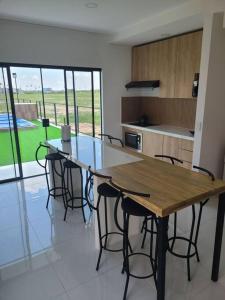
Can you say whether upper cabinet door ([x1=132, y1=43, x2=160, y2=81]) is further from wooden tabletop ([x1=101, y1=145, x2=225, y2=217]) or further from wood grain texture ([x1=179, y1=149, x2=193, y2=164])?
wooden tabletop ([x1=101, y1=145, x2=225, y2=217])

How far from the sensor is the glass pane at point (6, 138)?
396 cm

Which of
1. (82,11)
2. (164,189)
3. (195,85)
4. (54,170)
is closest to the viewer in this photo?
(164,189)

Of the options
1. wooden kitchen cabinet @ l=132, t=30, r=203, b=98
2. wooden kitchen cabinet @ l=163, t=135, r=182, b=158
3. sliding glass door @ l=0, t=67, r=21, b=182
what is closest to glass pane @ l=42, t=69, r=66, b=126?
sliding glass door @ l=0, t=67, r=21, b=182

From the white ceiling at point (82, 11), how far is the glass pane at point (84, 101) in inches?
39.9

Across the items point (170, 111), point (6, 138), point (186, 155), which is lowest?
point (186, 155)

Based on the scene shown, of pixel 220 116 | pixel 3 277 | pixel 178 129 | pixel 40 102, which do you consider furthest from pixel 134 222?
pixel 40 102

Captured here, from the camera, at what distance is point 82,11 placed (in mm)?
3270

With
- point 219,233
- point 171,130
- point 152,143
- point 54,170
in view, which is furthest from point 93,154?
point 171,130

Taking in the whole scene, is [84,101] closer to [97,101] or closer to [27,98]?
[97,101]

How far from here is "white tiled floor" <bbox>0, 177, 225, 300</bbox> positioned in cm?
193

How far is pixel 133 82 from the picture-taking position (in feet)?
16.8

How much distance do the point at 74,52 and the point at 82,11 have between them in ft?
3.91

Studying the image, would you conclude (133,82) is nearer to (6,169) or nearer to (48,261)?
(6,169)

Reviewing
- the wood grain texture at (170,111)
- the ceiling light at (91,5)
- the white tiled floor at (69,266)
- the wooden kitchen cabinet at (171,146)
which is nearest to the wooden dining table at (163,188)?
the white tiled floor at (69,266)
